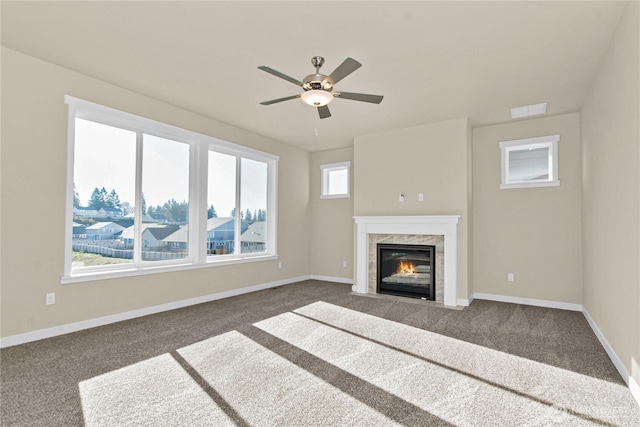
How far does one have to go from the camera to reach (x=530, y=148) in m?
5.17

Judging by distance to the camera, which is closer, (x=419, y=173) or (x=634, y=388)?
(x=634, y=388)

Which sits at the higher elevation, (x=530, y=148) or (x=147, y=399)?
(x=530, y=148)

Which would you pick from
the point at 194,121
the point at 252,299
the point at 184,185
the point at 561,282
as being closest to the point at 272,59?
the point at 194,121

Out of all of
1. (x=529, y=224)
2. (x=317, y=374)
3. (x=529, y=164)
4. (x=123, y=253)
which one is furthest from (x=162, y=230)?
(x=529, y=164)

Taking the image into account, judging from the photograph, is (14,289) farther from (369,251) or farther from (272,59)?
(369,251)

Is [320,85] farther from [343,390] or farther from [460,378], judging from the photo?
[460,378]

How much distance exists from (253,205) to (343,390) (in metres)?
4.33

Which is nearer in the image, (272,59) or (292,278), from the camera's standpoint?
(272,59)

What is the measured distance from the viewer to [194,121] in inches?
196

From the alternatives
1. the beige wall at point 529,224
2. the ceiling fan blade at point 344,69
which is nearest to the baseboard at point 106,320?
the ceiling fan blade at point 344,69

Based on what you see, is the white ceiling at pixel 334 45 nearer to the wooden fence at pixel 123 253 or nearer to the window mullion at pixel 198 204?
the window mullion at pixel 198 204

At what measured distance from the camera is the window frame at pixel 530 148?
491 centimetres

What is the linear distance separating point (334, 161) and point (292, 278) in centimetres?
263

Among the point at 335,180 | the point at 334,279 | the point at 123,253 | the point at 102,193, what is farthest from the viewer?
the point at 335,180
